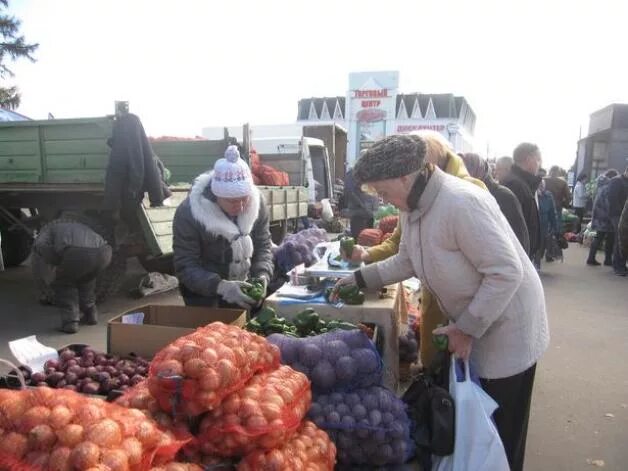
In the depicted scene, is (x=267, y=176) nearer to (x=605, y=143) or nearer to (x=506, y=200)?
(x=506, y=200)

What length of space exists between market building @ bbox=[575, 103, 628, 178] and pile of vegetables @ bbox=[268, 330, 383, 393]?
16.5 m

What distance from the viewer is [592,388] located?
171 inches

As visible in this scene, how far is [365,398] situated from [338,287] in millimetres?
808

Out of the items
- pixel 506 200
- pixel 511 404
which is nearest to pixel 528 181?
pixel 506 200

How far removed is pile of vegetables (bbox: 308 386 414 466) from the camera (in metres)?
2.21

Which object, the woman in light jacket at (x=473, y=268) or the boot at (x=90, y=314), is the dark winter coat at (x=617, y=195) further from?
the boot at (x=90, y=314)

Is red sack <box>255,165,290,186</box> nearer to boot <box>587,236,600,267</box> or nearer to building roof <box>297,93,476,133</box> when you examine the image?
boot <box>587,236,600,267</box>

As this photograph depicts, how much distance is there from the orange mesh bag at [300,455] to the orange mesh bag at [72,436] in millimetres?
287

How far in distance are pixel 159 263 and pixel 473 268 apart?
524cm

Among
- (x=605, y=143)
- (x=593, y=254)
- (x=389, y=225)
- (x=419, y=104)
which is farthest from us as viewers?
(x=419, y=104)

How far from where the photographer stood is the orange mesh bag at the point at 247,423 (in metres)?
1.75

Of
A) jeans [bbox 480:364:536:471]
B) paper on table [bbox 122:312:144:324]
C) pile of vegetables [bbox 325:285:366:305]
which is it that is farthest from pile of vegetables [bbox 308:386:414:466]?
paper on table [bbox 122:312:144:324]

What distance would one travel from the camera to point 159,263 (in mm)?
6668

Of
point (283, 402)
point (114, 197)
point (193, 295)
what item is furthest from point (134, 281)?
point (283, 402)
